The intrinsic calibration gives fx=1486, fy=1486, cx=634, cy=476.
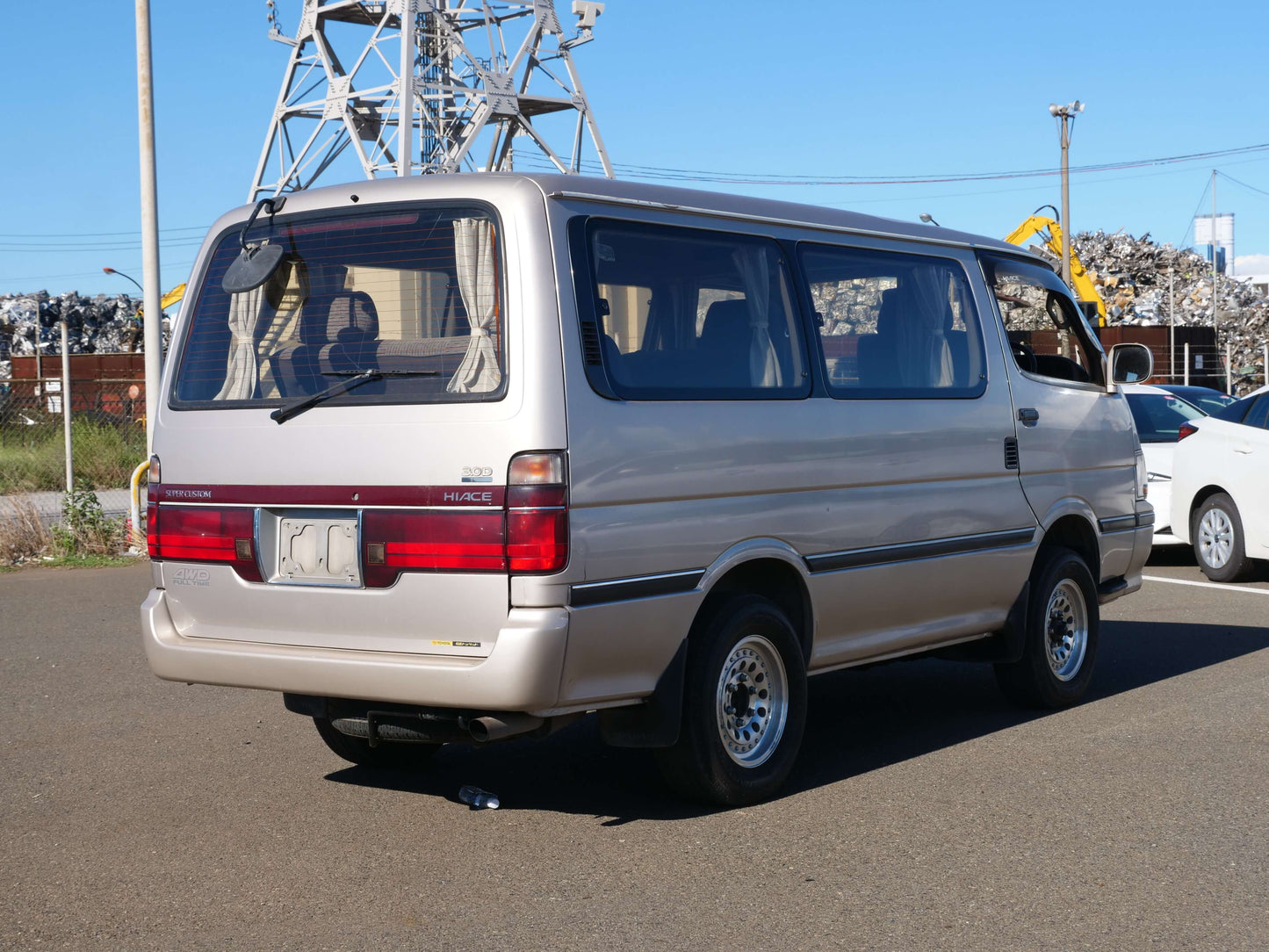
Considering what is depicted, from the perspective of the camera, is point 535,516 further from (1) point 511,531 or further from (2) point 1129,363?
(2) point 1129,363

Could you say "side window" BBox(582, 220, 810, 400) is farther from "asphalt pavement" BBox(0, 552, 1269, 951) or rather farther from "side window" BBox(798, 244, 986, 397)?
"asphalt pavement" BBox(0, 552, 1269, 951)

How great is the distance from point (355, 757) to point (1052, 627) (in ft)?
11.5

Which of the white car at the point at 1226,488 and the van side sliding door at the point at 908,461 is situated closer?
the van side sliding door at the point at 908,461

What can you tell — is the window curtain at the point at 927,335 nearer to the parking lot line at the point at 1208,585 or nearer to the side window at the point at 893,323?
the side window at the point at 893,323

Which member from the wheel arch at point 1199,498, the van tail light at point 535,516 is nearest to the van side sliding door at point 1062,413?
the van tail light at point 535,516

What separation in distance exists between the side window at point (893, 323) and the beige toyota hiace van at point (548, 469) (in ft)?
0.07

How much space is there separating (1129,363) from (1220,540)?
5.06m

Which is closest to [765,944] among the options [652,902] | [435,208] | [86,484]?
[652,902]

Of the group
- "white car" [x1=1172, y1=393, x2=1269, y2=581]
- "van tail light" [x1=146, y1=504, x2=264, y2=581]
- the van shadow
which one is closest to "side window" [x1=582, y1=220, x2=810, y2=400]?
"van tail light" [x1=146, y1=504, x2=264, y2=581]

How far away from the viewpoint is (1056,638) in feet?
24.5

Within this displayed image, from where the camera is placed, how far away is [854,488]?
19.5 feet

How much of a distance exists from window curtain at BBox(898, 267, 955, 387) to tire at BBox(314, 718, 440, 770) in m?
2.61

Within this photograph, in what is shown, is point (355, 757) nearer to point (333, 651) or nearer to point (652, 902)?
point (333, 651)

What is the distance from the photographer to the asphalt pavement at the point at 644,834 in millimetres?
Result: 4234
